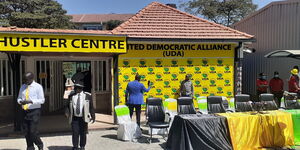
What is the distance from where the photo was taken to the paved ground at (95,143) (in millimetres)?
6477

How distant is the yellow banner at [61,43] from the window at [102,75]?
315 cm

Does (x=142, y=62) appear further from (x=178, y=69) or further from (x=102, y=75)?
(x=102, y=75)

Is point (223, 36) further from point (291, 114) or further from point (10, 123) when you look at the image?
point (10, 123)

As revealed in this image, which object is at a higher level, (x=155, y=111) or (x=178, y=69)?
(x=178, y=69)

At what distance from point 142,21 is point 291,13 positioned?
7.61m

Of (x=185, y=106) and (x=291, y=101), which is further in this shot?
(x=291, y=101)

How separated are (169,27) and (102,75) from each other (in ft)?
11.6

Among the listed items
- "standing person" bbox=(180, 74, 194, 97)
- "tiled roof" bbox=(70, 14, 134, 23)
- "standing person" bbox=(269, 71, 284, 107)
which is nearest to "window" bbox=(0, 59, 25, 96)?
"standing person" bbox=(180, 74, 194, 97)

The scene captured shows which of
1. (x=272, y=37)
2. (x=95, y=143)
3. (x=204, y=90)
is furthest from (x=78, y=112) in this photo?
(x=272, y=37)

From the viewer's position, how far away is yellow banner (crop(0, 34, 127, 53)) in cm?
680

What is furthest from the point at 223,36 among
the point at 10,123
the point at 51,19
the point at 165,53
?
the point at 51,19

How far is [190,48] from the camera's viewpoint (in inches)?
400

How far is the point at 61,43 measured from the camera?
7254 millimetres

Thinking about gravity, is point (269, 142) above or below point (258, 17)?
below
